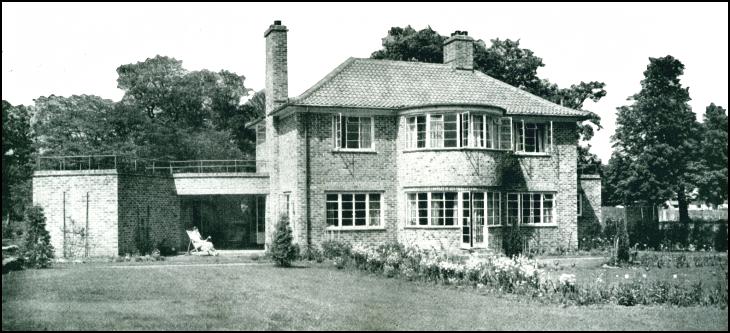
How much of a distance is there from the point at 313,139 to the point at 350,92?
2390 mm

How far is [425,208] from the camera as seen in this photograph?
1068 inches

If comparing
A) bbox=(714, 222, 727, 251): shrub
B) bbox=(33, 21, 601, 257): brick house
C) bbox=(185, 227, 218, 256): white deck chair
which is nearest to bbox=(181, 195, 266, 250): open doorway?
bbox=(33, 21, 601, 257): brick house

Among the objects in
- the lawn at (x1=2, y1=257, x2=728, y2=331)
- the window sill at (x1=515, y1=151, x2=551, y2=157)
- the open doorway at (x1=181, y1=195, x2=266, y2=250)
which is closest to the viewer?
the lawn at (x1=2, y1=257, x2=728, y2=331)

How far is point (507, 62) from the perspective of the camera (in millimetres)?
42031

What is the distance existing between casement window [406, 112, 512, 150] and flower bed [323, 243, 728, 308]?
5.21 meters

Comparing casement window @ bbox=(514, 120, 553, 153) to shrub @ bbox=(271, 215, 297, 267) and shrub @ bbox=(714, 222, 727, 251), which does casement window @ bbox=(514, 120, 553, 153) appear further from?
shrub @ bbox=(271, 215, 297, 267)

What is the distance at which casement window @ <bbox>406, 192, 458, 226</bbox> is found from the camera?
87.5 ft

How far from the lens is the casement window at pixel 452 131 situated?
26.3 m

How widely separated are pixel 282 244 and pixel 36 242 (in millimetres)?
7212

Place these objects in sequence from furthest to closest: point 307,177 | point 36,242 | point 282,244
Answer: point 307,177, point 282,244, point 36,242

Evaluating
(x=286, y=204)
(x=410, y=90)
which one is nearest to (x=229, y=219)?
(x=286, y=204)

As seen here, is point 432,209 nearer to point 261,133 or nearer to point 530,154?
point 530,154

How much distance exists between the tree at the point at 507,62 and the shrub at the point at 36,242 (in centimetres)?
2453

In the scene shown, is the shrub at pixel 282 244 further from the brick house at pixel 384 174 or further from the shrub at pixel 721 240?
the shrub at pixel 721 240
